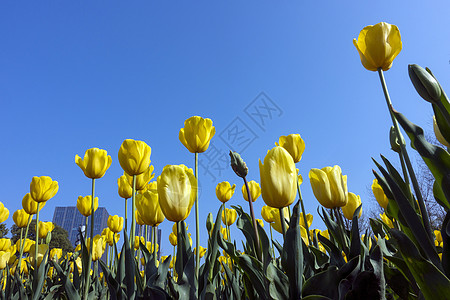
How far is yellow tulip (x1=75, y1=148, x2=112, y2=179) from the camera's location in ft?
7.25

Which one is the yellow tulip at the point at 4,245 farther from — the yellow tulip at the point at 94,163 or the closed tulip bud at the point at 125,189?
the yellow tulip at the point at 94,163

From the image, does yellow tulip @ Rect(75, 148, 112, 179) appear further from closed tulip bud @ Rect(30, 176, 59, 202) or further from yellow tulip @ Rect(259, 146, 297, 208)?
yellow tulip @ Rect(259, 146, 297, 208)

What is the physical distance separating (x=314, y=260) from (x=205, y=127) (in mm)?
1081

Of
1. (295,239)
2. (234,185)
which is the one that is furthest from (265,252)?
(234,185)

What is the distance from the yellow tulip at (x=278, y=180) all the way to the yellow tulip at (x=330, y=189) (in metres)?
0.60

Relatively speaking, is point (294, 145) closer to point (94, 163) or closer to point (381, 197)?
point (381, 197)

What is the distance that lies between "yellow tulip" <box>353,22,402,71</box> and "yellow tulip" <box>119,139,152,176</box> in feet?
4.58

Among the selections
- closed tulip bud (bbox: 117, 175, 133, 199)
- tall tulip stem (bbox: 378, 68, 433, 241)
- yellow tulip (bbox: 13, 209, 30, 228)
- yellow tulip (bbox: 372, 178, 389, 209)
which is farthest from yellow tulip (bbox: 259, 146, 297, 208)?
yellow tulip (bbox: 13, 209, 30, 228)

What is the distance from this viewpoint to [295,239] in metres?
0.93

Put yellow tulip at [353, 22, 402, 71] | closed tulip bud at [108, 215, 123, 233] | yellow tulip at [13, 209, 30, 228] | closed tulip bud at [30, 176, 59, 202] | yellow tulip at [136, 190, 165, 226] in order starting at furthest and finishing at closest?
yellow tulip at [13, 209, 30, 228], closed tulip bud at [108, 215, 123, 233], closed tulip bud at [30, 176, 59, 202], yellow tulip at [136, 190, 165, 226], yellow tulip at [353, 22, 402, 71]

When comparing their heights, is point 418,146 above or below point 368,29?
below

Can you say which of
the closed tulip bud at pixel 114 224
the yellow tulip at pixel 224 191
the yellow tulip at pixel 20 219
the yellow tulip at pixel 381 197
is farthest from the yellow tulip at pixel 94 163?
the yellow tulip at pixel 20 219

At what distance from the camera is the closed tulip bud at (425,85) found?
2.90 feet

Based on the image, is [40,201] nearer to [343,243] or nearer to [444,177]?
[343,243]
